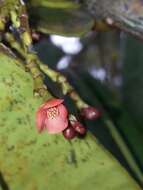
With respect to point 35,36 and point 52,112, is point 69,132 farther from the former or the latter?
point 35,36

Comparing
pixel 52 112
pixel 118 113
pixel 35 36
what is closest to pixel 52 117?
pixel 52 112

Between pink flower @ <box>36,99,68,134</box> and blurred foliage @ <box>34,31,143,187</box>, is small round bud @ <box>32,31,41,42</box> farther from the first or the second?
blurred foliage @ <box>34,31,143,187</box>

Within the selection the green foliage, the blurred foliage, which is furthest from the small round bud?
the blurred foliage

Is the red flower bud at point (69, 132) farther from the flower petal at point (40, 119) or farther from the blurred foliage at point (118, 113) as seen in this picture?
the blurred foliage at point (118, 113)

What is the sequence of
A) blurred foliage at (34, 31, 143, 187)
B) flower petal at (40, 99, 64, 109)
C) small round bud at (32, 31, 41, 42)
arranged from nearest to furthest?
1. flower petal at (40, 99, 64, 109)
2. small round bud at (32, 31, 41, 42)
3. blurred foliage at (34, 31, 143, 187)

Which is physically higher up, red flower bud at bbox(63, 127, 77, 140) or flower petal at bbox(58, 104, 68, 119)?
flower petal at bbox(58, 104, 68, 119)

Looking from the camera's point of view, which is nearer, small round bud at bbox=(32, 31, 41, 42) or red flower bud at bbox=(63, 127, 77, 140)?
red flower bud at bbox=(63, 127, 77, 140)

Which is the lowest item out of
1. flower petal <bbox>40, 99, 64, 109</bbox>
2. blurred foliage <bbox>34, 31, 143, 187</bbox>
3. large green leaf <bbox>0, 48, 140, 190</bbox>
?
blurred foliage <bbox>34, 31, 143, 187</bbox>
